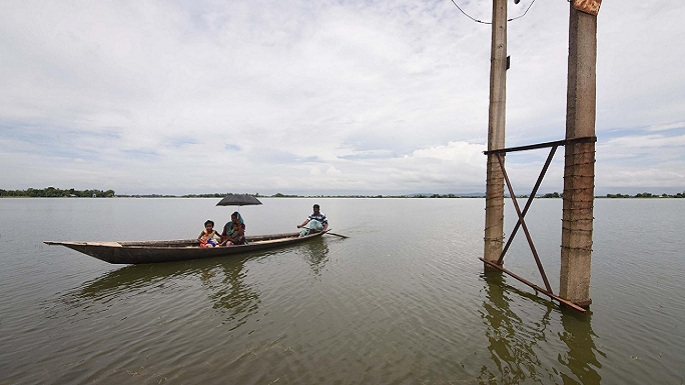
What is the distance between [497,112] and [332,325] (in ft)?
28.4

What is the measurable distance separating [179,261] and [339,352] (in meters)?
10.6

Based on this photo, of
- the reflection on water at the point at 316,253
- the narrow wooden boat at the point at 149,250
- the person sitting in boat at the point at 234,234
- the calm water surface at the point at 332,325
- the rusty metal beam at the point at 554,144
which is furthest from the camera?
the person sitting in boat at the point at 234,234

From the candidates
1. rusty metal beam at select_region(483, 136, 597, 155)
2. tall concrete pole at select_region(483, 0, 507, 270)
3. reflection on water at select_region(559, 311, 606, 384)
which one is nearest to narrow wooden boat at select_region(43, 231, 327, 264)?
tall concrete pole at select_region(483, 0, 507, 270)

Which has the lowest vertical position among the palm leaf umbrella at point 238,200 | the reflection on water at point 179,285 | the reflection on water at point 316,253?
the reflection on water at point 179,285

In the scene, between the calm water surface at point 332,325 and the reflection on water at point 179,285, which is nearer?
the calm water surface at point 332,325

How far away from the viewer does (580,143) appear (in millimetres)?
6703

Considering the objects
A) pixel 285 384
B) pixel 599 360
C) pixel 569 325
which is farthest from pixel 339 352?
pixel 569 325

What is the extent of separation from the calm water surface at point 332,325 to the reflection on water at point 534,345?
0.11 ft

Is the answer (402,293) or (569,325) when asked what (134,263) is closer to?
(402,293)

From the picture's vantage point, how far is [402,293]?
31.0ft

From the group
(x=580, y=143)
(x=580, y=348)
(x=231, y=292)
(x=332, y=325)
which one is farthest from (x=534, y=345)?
(x=231, y=292)

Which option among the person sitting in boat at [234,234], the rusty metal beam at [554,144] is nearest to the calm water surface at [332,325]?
the person sitting in boat at [234,234]

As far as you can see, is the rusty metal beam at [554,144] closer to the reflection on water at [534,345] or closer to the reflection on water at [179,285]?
the reflection on water at [534,345]

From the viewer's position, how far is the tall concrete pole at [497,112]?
1022 centimetres
